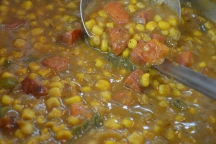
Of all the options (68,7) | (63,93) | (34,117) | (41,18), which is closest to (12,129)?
(34,117)

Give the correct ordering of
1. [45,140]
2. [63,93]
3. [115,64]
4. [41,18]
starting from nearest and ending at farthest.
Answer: [45,140] < [63,93] < [115,64] < [41,18]

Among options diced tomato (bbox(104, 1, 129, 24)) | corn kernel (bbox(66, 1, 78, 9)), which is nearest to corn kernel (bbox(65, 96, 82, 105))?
diced tomato (bbox(104, 1, 129, 24))

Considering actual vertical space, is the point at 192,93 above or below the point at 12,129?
above

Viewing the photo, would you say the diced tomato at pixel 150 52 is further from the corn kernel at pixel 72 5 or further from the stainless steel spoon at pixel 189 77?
the corn kernel at pixel 72 5

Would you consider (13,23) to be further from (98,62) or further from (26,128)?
(26,128)

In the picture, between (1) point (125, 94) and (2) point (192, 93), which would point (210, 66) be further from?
(1) point (125, 94)

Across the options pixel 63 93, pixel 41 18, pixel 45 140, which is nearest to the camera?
pixel 45 140

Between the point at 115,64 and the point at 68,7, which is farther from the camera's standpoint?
the point at 68,7

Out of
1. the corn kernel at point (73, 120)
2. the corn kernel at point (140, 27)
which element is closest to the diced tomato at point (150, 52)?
the corn kernel at point (140, 27)

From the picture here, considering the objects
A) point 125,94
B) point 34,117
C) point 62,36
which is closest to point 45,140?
point 34,117
